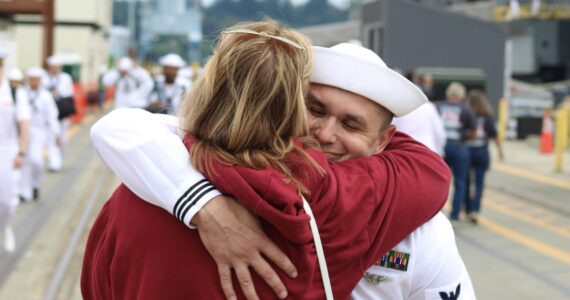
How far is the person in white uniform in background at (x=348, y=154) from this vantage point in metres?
1.67

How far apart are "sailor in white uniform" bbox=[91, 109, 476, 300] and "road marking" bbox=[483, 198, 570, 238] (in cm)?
829

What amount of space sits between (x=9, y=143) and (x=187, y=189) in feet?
21.3

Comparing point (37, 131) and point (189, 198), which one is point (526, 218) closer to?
point (37, 131)

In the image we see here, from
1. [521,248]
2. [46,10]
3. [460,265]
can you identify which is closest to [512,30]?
[46,10]

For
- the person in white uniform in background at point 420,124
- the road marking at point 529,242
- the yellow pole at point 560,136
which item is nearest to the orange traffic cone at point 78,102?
the yellow pole at point 560,136

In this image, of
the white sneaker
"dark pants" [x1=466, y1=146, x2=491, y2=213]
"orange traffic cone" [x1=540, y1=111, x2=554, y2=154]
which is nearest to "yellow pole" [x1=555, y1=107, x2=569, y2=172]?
"orange traffic cone" [x1=540, y1=111, x2=554, y2=154]

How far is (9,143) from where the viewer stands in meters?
7.67

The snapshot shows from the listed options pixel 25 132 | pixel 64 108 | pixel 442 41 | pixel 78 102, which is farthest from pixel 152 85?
pixel 78 102

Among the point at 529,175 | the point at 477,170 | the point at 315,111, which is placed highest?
the point at 315,111

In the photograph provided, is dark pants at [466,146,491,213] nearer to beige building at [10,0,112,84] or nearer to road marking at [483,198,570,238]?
road marking at [483,198,570,238]

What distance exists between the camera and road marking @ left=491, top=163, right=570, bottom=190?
14.1 meters

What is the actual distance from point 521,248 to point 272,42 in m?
7.62

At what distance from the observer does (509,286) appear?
693 centimetres

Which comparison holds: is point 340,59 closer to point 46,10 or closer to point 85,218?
point 85,218
